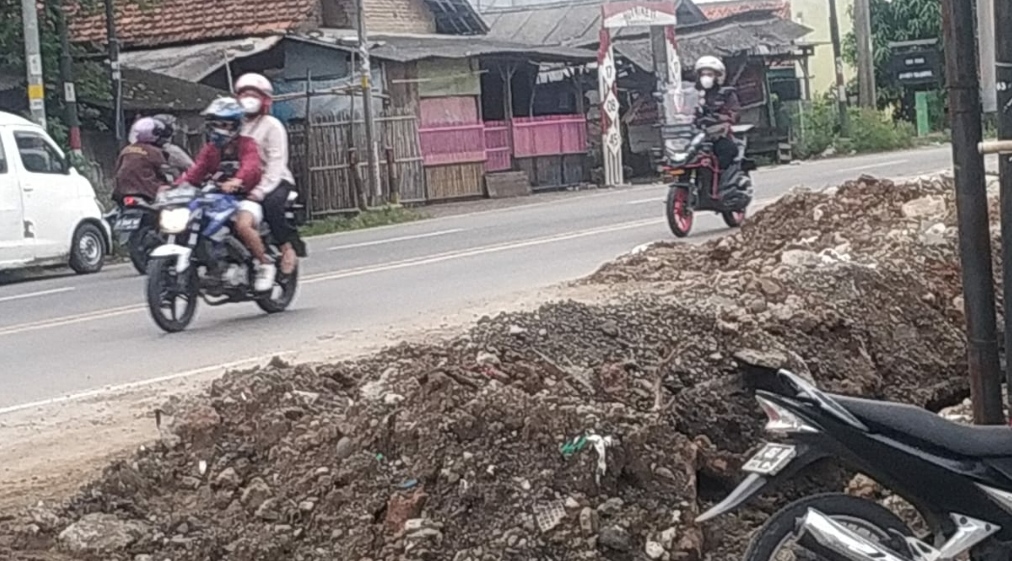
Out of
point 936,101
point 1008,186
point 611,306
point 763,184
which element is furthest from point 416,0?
point 1008,186

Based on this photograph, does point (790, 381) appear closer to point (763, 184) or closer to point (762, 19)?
point (763, 184)

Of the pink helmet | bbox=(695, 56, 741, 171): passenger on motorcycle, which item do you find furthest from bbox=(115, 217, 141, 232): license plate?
bbox=(695, 56, 741, 171): passenger on motorcycle

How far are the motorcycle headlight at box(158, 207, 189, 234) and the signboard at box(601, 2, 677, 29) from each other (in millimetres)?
23761

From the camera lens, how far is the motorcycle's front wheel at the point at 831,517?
14.5 ft

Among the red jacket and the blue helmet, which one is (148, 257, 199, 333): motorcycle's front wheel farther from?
the blue helmet

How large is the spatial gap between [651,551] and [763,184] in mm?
Result: 22946

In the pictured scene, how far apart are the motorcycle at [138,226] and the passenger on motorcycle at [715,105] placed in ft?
19.1

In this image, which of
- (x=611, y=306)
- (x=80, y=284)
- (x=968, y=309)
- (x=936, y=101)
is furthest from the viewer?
(x=936, y=101)

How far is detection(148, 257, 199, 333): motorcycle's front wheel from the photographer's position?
11.6m

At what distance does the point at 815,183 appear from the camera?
89.1 feet

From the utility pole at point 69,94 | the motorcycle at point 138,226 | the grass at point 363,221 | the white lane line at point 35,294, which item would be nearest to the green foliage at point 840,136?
the grass at point 363,221

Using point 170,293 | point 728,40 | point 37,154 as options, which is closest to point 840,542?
point 170,293

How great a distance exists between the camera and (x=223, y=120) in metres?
11.9

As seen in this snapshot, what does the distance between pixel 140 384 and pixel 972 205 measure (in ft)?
17.8
